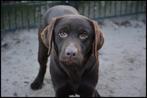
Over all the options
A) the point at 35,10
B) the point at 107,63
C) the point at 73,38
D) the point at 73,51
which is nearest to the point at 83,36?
the point at 73,38

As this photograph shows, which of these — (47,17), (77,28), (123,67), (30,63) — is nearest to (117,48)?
(123,67)

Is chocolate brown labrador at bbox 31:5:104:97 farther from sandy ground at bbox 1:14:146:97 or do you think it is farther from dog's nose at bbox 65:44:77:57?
sandy ground at bbox 1:14:146:97

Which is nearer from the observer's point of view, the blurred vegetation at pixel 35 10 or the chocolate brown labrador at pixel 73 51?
the chocolate brown labrador at pixel 73 51

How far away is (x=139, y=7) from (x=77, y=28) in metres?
4.68

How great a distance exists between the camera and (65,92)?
4.31 meters

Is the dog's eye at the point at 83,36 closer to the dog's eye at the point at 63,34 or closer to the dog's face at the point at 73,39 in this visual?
the dog's face at the point at 73,39

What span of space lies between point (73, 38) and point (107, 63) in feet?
8.46

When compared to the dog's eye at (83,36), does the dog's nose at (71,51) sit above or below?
below

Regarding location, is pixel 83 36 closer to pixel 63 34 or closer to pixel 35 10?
pixel 63 34

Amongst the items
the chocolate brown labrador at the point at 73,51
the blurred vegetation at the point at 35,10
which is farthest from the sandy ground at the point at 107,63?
the chocolate brown labrador at the point at 73,51

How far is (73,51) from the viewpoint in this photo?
3.58 metres

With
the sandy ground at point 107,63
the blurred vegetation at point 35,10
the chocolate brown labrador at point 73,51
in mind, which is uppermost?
the chocolate brown labrador at point 73,51

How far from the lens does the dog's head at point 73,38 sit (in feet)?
11.9

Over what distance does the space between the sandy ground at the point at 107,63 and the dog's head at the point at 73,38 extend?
1.61 metres
